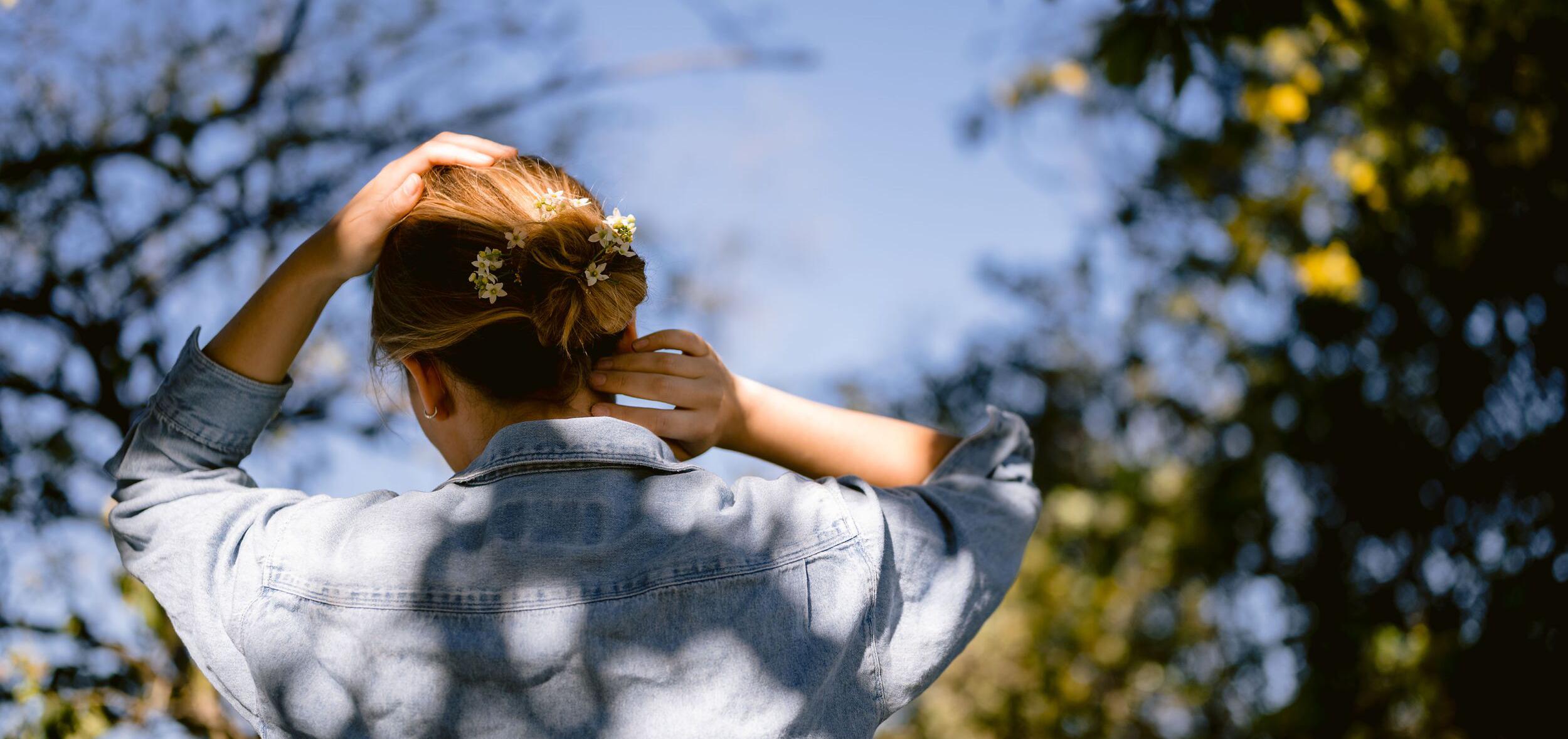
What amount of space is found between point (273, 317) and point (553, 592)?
49cm

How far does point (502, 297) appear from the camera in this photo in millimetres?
1066

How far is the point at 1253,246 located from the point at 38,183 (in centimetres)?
346

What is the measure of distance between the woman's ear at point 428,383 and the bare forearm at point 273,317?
144mm

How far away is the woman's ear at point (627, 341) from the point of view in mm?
1202

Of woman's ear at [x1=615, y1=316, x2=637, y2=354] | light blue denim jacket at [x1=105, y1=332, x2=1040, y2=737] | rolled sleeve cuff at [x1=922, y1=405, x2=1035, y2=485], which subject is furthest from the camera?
rolled sleeve cuff at [x1=922, y1=405, x2=1035, y2=485]

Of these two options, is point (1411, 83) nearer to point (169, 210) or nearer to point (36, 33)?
point (169, 210)

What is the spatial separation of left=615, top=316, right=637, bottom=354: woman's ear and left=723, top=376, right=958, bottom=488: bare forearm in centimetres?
22

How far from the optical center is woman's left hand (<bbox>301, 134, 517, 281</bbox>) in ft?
3.77

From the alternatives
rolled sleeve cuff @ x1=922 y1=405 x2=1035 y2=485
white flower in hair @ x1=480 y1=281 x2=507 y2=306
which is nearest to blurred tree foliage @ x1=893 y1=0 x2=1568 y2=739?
rolled sleeve cuff @ x1=922 y1=405 x2=1035 y2=485

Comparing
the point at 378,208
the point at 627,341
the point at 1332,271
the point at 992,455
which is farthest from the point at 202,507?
the point at 1332,271

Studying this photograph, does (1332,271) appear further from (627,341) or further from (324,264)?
(324,264)

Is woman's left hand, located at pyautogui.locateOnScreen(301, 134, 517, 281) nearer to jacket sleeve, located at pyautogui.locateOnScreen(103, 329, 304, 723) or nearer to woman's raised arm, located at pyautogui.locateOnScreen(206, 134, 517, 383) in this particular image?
woman's raised arm, located at pyautogui.locateOnScreen(206, 134, 517, 383)

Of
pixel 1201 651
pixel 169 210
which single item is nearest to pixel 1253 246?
pixel 1201 651

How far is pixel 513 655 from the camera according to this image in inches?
38.6
